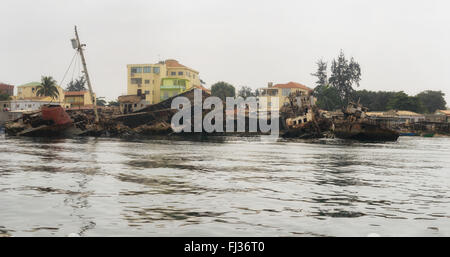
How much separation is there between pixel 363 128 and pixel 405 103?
57867 millimetres

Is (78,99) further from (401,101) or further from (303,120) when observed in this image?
(401,101)

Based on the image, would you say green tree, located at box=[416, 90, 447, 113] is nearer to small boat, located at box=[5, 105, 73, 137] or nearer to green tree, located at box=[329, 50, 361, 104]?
green tree, located at box=[329, 50, 361, 104]

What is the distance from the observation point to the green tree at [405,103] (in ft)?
379

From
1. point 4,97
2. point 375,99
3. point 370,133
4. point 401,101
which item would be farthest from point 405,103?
point 4,97

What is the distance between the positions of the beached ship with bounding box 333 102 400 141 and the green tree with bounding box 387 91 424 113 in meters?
54.5

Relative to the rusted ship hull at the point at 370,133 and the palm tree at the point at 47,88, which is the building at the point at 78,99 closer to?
the palm tree at the point at 47,88

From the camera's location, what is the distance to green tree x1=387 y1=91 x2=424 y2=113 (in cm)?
11539

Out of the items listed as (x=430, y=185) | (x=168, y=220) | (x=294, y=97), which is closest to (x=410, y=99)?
(x=294, y=97)

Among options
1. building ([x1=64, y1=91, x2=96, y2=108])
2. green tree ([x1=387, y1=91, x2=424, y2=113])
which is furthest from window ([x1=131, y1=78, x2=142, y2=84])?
green tree ([x1=387, y1=91, x2=424, y2=113])

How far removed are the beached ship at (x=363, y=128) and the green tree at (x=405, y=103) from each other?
54.5 meters

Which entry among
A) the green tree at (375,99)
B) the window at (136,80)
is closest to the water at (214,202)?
the window at (136,80)

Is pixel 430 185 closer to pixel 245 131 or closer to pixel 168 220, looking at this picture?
pixel 168 220

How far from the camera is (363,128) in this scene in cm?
6488
